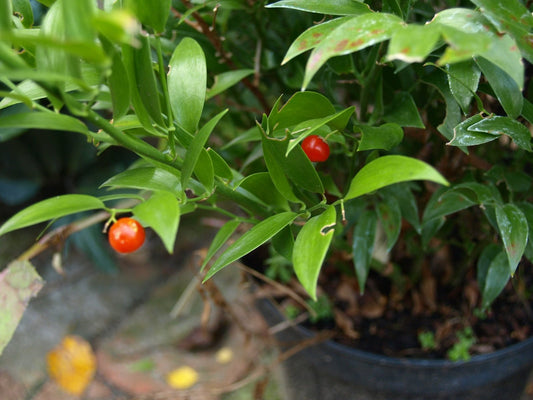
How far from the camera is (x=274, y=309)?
Result: 3.16 feet

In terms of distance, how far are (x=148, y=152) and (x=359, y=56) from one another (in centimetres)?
31

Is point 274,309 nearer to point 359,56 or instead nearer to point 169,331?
point 359,56

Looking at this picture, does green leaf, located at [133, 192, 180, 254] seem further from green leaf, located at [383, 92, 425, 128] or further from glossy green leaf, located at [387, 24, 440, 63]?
green leaf, located at [383, 92, 425, 128]

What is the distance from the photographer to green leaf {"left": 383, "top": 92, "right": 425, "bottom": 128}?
22.5 inches

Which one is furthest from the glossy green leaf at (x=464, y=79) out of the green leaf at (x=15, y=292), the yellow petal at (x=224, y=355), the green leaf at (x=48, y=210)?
the yellow petal at (x=224, y=355)

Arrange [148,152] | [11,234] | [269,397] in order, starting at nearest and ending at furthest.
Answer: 1. [148,152]
2. [269,397]
3. [11,234]

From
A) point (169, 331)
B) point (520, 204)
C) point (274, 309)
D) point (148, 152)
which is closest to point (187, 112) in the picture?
point (148, 152)

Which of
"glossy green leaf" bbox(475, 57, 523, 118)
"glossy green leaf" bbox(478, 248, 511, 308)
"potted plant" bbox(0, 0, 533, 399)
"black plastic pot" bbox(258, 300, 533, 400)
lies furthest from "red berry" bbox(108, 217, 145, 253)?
"black plastic pot" bbox(258, 300, 533, 400)

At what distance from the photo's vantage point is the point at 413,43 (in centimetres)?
33

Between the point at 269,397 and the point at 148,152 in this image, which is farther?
the point at 269,397

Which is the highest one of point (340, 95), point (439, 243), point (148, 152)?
point (148, 152)

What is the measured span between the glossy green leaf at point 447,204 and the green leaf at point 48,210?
1.26 feet

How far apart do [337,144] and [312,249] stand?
341 millimetres

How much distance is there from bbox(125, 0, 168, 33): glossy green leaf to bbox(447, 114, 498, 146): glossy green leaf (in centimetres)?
27
